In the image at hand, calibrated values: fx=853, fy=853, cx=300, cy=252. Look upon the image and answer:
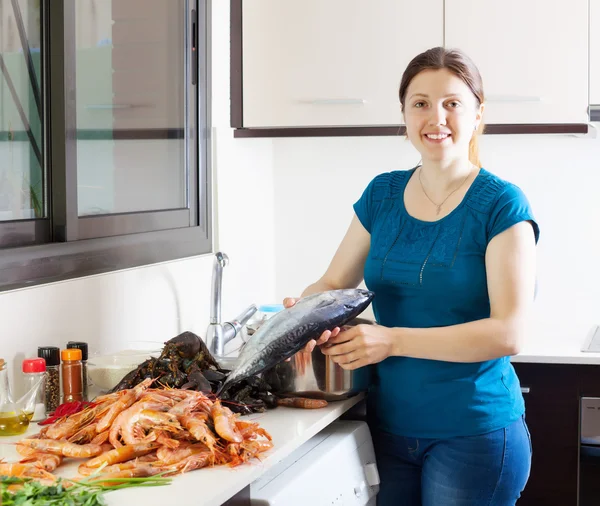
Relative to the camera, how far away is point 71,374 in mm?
1797

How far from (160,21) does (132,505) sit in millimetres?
1759

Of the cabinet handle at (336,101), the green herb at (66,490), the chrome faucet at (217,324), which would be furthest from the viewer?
the cabinet handle at (336,101)

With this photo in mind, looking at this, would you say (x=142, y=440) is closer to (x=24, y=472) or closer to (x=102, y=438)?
(x=102, y=438)

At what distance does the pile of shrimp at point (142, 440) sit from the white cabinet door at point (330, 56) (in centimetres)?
163

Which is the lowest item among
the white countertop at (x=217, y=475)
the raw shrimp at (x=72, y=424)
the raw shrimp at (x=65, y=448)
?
the white countertop at (x=217, y=475)

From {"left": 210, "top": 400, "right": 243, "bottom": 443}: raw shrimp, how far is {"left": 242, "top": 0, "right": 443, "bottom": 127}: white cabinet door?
163 cm

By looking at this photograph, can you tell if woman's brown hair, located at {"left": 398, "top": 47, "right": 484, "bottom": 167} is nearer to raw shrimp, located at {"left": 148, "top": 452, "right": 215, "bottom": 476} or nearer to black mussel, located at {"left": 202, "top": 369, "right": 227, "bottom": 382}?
black mussel, located at {"left": 202, "top": 369, "right": 227, "bottom": 382}

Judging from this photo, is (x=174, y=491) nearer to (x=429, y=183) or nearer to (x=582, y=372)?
(x=429, y=183)

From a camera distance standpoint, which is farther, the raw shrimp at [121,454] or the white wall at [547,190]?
the white wall at [547,190]

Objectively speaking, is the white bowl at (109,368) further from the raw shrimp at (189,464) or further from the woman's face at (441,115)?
the woman's face at (441,115)

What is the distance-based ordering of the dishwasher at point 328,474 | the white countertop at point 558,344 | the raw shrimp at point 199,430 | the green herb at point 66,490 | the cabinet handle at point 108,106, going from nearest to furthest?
the green herb at point 66,490 → the raw shrimp at point 199,430 → the dishwasher at point 328,474 → the cabinet handle at point 108,106 → the white countertop at point 558,344

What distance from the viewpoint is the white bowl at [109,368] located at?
1.89m

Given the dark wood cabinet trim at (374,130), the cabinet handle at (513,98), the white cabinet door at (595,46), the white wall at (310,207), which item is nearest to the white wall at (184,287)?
the white wall at (310,207)

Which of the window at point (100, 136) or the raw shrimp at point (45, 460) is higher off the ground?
the window at point (100, 136)
